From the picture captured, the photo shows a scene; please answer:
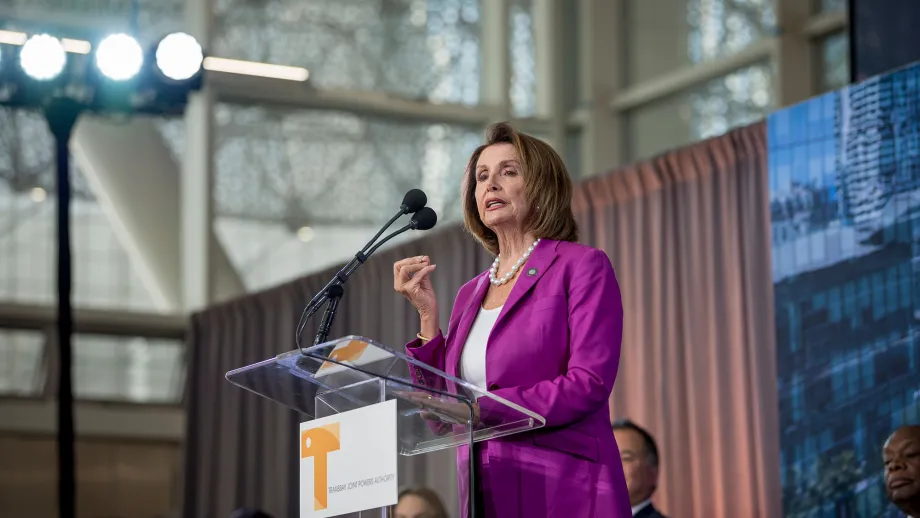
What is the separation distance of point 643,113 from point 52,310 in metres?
3.73

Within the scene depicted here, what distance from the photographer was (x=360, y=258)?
2484mm

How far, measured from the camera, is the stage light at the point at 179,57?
6.07 metres

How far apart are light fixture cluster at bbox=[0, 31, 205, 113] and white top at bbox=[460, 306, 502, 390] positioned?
3.71 m

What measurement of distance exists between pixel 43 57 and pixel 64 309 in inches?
41.8

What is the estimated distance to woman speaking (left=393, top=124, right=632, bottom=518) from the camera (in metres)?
2.33

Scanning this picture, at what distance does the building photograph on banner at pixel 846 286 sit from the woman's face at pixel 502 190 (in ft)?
7.98

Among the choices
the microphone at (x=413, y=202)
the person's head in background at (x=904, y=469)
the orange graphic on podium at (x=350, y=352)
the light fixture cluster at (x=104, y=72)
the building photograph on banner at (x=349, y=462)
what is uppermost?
the light fixture cluster at (x=104, y=72)

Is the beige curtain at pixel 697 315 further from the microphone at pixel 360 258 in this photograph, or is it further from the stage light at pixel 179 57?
the microphone at pixel 360 258

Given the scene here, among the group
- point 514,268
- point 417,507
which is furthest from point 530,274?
point 417,507

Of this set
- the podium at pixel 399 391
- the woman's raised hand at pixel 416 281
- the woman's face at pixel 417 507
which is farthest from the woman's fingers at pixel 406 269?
the woman's face at pixel 417 507

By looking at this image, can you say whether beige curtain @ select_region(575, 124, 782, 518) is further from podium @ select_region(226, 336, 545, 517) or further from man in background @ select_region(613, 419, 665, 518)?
podium @ select_region(226, 336, 545, 517)

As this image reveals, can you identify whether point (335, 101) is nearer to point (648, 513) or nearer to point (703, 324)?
point (703, 324)

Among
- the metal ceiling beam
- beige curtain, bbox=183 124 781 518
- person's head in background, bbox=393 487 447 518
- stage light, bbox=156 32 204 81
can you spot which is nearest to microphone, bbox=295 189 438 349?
person's head in background, bbox=393 487 447 518

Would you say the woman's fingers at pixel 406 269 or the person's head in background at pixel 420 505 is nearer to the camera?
the woman's fingers at pixel 406 269
